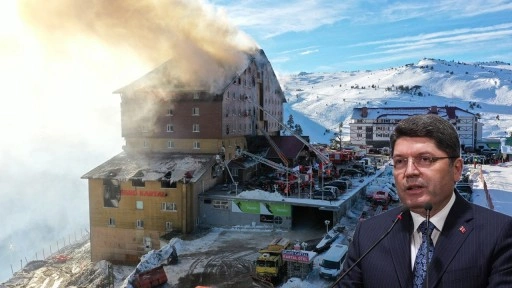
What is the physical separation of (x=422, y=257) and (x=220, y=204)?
113ft

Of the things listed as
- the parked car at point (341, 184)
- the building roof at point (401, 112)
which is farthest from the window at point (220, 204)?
the building roof at point (401, 112)

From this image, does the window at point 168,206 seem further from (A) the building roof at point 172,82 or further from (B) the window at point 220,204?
(A) the building roof at point 172,82

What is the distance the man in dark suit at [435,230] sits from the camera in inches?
128

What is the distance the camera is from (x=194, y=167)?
128 ft

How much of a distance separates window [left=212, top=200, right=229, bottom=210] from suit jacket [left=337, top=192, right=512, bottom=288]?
3367 centimetres

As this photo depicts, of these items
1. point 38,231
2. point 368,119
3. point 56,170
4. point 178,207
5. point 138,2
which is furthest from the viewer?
point 56,170

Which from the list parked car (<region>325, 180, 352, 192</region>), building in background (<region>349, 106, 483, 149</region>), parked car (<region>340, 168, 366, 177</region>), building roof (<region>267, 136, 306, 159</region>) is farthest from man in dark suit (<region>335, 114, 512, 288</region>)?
building in background (<region>349, 106, 483, 149</region>)

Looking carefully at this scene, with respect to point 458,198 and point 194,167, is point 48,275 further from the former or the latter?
point 458,198

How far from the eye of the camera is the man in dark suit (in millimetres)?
3260

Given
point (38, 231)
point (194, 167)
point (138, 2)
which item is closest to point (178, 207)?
point (194, 167)

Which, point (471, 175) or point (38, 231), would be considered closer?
point (471, 175)

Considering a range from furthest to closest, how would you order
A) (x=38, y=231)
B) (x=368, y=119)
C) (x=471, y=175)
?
1. (x=368, y=119)
2. (x=38, y=231)
3. (x=471, y=175)

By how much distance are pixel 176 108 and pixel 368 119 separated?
221 ft

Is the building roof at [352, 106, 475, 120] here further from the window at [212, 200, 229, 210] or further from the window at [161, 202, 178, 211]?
the window at [161, 202, 178, 211]
